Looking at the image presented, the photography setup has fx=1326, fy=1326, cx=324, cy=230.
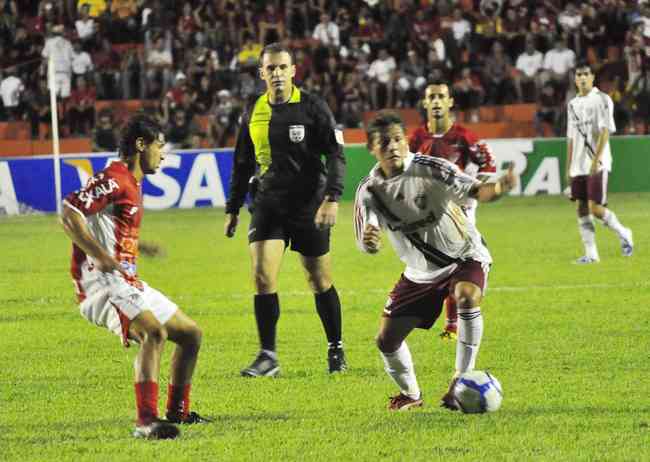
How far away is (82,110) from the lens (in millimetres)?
26125

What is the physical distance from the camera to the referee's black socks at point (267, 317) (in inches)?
335

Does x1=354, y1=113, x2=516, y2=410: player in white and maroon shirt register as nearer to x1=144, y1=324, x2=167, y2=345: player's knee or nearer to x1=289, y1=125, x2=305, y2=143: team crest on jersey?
x1=144, y1=324, x2=167, y2=345: player's knee

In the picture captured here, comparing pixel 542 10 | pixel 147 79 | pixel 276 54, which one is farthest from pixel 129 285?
pixel 542 10

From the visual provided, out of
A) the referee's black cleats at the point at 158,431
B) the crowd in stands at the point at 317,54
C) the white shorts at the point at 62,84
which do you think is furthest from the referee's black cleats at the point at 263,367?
the white shorts at the point at 62,84

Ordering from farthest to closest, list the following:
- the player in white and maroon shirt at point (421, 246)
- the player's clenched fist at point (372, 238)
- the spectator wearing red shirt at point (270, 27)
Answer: the spectator wearing red shirt at point (270, 27)
the player in white and maroon shirt at point (421, 246)
the player's clenched fist at point (372, 238)

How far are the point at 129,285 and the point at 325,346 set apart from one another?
3.45 m

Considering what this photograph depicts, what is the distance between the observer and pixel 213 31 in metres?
28.3

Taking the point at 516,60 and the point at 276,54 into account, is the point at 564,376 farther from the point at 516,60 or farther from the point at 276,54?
the point at 516,60

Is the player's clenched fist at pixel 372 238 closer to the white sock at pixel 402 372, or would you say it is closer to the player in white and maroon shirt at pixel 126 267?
the white sock at pixel 402 372

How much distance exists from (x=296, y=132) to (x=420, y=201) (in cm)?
165

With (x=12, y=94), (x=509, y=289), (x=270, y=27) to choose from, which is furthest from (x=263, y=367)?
(x=270, y=27)

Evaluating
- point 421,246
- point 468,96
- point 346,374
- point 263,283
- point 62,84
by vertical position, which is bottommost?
point 346,374

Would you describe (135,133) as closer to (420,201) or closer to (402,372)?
(420,201)

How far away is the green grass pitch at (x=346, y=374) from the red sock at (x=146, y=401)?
14 cm
